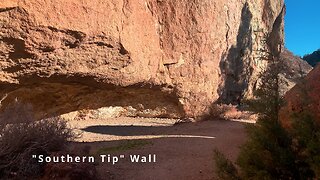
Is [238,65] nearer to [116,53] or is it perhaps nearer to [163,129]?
[163,129]

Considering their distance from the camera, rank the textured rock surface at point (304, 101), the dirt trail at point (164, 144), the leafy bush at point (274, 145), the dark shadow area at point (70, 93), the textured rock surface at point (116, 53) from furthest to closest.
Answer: the dark shadow area at point (70, 93), the textured rock surface at point (116, 53), the dirt trail at point (164, 144), the textured rock surface at point (304, 101), the leafy bush at point (274, 145)

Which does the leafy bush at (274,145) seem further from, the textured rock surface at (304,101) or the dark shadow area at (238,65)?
the dark shadow area at (238,65)

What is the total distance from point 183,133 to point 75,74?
203 inches

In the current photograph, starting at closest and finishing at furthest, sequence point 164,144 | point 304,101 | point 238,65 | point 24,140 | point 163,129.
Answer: point 304,101, point 24,140, point 164,144, point 163,129, point 238,65

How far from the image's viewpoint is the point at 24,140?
6.34 meters

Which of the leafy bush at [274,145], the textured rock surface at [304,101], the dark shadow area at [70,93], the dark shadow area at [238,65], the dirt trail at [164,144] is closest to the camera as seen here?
the leafy bush at [274,145]

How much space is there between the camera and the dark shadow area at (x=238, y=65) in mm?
17456

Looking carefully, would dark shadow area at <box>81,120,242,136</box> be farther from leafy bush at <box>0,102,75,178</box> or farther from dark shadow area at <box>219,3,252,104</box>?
leafy bush at <box>0,102,75,178</box>

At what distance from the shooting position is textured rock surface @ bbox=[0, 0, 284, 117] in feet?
25.1

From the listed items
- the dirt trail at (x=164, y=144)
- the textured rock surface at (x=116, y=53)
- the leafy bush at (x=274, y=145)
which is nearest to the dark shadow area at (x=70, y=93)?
the textured rock surface at (x=116, y=53)

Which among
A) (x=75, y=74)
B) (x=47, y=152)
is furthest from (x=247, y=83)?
(x=47, y=152)

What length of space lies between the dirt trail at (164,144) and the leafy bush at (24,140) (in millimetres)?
1130

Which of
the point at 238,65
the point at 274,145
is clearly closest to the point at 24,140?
the point at 274,145

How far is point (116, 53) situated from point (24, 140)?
3729 mm
